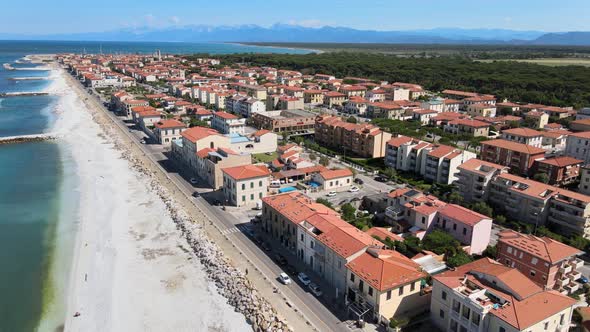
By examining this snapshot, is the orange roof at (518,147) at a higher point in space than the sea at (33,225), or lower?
higher

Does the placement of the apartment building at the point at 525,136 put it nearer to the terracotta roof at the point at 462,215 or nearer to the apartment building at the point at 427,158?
the apartment building at the point at 427,158

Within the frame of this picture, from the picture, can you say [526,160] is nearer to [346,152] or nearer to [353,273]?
[346,152]

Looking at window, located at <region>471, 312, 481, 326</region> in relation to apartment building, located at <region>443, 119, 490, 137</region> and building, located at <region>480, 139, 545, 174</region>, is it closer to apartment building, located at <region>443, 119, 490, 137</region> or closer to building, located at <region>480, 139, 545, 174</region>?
building, located at <region>480, 139, 545, 174</region>

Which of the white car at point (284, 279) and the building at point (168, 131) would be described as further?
the building at point (168, 131)

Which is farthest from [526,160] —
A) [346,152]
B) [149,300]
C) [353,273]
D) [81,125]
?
[81,125]

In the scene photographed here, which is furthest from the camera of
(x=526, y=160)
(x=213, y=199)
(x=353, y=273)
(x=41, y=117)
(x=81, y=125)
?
(x=41, y=117)

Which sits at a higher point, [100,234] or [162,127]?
[162,127]

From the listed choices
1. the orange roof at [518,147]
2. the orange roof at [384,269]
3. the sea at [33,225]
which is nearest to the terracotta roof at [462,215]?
the orange roof at [384,269]

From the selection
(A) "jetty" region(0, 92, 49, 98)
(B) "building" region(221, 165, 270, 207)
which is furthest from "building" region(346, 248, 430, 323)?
(A) "jetty" region(0, 92, 49, 98)
